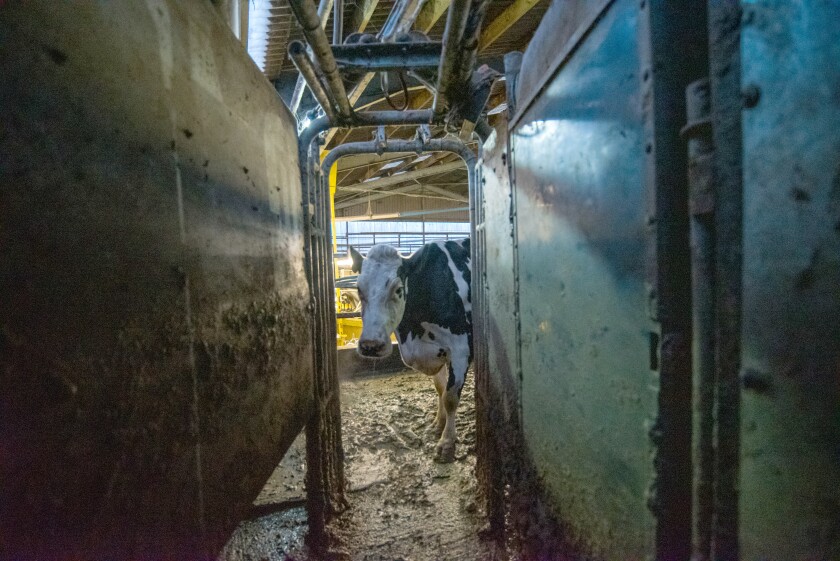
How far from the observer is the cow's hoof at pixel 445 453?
339 cm

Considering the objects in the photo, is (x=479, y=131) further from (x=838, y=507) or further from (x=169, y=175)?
(x=838, y=507)

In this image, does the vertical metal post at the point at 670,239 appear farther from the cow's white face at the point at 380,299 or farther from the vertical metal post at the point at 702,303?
the cow's white face at the point at 380,299

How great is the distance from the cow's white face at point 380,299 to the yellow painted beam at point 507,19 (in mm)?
2000

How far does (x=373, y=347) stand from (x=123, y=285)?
261cm

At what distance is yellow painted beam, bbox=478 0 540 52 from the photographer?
2.63 metres

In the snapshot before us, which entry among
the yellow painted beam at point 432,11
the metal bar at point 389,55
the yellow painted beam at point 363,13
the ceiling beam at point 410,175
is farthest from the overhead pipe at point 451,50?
the ceiling beam at point 410,175

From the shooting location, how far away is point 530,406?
162 cm

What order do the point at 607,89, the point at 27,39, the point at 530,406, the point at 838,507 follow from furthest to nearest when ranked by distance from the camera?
the point at 530,406
the point at 607,89
the point at 27,39
the point at 838,507

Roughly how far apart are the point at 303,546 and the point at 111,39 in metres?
2.79

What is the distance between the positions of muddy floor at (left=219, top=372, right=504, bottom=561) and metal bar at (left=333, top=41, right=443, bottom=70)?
288 centimetres

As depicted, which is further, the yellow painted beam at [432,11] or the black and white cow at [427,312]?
the black and white cow at [427,312]

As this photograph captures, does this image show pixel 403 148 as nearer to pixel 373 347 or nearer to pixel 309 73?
pixel 309 73

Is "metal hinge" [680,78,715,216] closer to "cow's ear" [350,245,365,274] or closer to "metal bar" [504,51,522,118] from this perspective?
"metal bar" [504,51,522,118]

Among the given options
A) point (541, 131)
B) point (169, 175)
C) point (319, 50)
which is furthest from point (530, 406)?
point (319, 50)
